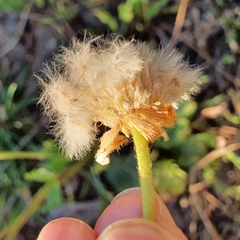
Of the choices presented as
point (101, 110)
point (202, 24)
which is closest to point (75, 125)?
point (101, 110)

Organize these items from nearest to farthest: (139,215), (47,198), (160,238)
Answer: (160,238), (139,215), (47,198)

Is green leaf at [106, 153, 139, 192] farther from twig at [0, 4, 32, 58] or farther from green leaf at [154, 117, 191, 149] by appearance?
twig at [0, 4, 32, 58]

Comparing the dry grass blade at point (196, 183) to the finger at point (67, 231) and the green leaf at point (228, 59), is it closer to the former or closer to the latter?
the green leaf at point (228, 59)

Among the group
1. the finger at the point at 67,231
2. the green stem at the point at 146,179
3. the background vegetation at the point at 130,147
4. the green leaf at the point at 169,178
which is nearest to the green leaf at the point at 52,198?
the background vegetation at the point at 130,147

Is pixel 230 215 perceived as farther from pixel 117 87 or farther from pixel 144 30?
pixel 117 87

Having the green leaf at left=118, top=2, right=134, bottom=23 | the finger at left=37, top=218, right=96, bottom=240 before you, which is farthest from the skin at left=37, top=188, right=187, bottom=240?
the green leaf at left=118, top=2, right=134, bottom=23

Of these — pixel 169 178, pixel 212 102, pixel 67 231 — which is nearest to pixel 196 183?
pixel 169 178

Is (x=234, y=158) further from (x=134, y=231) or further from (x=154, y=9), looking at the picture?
(x=134, y=231)
